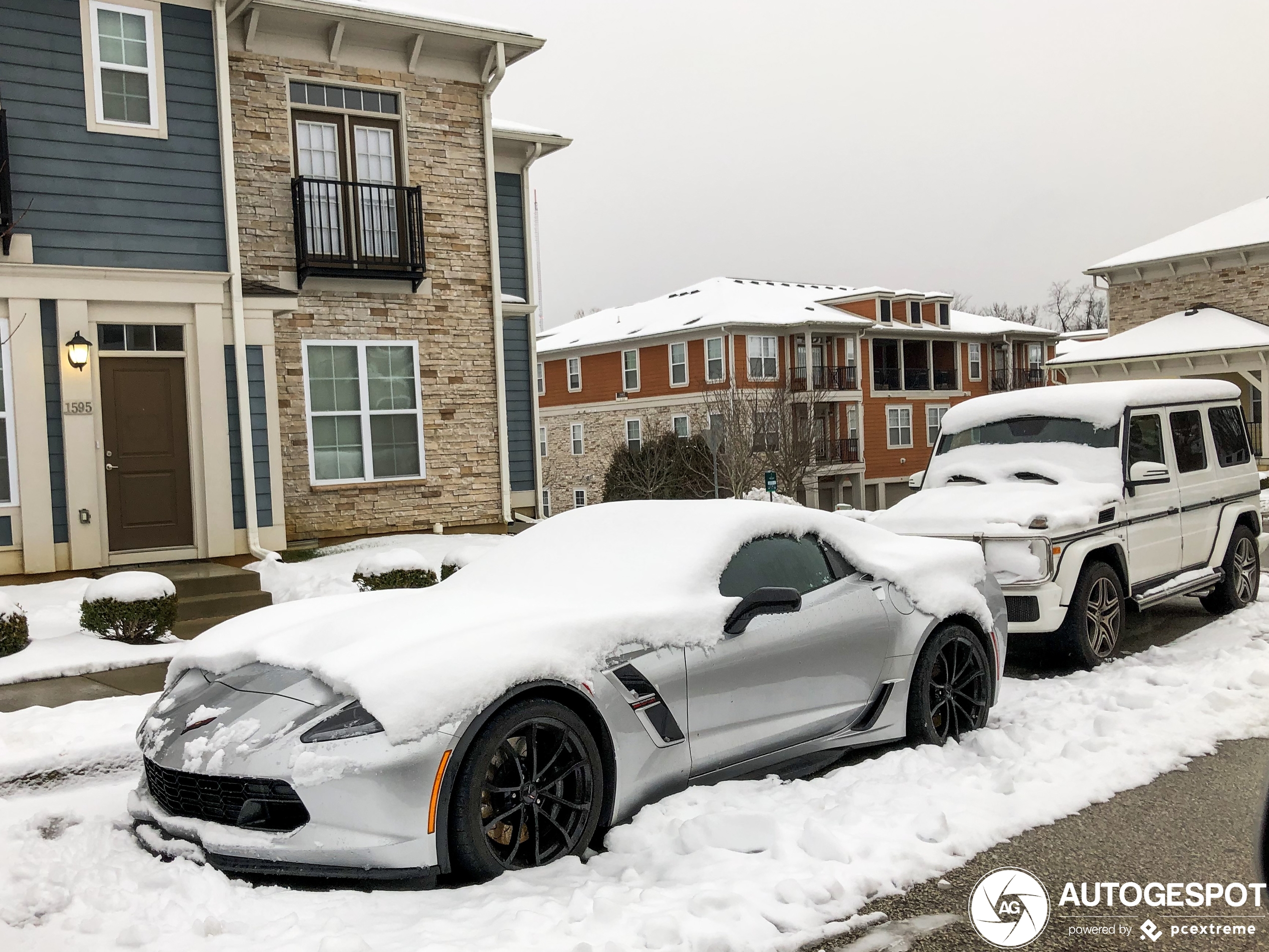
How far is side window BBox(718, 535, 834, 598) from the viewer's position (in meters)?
5.13

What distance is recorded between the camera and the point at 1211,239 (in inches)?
1374

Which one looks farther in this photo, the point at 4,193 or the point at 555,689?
the point at 4,193

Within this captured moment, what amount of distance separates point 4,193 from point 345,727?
1003 centimetres

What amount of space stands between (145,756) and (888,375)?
45.2 m

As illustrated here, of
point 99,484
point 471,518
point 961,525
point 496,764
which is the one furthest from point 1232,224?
point 496,764

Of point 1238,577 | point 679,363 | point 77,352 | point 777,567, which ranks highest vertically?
point 679,363

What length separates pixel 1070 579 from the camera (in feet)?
24.5

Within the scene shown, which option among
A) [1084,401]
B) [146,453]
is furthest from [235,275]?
[1084,401]

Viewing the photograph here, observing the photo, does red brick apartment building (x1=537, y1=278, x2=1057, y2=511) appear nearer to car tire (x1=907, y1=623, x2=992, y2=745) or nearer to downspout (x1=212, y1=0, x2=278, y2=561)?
downspout (x1=212, y1=0, x2=278, y2=561)

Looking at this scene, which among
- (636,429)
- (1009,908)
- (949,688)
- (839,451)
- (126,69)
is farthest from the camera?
(839,451)

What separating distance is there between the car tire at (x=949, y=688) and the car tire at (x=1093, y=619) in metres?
1.76

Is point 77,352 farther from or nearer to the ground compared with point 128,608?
farther from the ground

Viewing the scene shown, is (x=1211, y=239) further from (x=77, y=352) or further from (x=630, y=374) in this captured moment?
(x=77, y=352)

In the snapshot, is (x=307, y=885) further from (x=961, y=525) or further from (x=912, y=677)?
(x=961, y=525)
